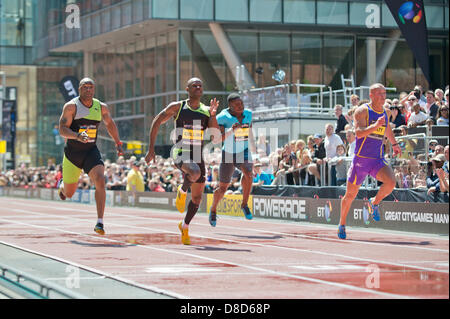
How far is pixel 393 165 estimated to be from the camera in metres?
19.4

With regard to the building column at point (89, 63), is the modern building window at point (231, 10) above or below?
above

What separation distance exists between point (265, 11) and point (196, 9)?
3.30 m

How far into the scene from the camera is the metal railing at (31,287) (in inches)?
302

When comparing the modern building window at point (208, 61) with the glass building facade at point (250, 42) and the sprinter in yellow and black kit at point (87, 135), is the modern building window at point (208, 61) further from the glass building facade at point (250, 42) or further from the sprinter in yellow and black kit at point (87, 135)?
the sprinter in yellow and black kit at point (87, 135)

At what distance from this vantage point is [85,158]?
14500 millimetres

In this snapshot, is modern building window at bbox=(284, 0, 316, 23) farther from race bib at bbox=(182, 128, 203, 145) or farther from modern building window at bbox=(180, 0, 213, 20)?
race bib at bbox=(182, 128, 203, 145)

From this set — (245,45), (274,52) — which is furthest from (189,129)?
(274,52)

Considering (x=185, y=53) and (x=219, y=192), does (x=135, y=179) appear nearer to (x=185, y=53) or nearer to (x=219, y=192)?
(x=219, y=192)

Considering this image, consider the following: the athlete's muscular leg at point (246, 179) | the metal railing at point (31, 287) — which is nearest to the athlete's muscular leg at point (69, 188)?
the athlete's muscular leg at point (246, 179)

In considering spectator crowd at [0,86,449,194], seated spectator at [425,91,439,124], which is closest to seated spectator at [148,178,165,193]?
spectator crowd at [0,86,449,194]

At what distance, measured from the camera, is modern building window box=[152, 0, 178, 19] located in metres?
42.7

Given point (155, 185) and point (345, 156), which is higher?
point (345, 156)

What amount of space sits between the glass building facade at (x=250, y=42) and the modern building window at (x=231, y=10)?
0.05 meters
